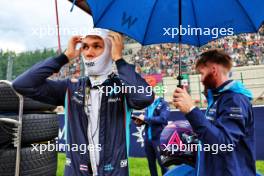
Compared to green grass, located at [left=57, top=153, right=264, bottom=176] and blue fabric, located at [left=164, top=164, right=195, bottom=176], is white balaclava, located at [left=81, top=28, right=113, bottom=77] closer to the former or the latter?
blue fabric, located at [left=164, top=164, right=195, bottom=176]

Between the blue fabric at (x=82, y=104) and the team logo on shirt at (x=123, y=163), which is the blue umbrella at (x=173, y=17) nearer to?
the blue fabric at (x=82, y=104)

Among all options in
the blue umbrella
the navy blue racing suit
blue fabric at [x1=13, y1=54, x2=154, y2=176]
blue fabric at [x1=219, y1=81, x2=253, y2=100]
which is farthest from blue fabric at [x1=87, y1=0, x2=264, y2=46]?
the navy blue racing suit

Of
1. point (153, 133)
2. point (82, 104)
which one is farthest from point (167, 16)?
point (153, 133)

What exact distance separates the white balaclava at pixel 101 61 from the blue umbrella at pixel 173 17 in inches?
2.3

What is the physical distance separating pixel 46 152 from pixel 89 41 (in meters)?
2.10

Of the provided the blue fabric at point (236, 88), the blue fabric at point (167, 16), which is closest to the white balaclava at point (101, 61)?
the blue fabric at point (167, 16)

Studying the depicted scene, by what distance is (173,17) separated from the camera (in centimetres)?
265

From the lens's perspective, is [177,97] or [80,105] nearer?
[177,97]

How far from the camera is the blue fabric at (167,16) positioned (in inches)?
98.5

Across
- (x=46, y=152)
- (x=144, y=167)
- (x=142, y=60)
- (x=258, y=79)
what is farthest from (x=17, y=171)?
(x=142, y=60)

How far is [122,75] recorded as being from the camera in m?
2.35

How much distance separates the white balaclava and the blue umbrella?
57 millimetres

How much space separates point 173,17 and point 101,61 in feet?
2.03

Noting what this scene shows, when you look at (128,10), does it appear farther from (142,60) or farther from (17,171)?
(142,60)
